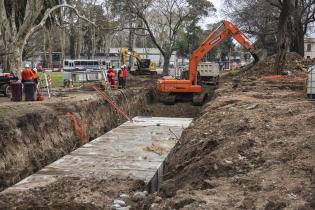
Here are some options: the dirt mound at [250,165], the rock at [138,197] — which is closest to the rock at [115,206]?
the rock at [138,197]

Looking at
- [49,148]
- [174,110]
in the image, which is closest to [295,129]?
[49,148]

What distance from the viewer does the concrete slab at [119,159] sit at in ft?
35.9

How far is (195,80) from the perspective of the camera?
82.5 ft

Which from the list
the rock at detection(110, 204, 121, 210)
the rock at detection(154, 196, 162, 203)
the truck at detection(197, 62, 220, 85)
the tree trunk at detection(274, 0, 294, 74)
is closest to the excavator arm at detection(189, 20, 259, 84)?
the tree trunk at detection(274, 0, 294, 74)

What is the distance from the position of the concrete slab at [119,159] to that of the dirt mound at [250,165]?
124 cm

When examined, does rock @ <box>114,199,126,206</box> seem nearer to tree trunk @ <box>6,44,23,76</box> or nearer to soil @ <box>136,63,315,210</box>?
soil @ <box>136,63,315,210</box>

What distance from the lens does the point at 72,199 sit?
8.95 metres

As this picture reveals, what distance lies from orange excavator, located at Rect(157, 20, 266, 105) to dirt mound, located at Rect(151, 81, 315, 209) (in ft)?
39.4

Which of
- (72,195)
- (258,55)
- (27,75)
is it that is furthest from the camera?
(258,55)

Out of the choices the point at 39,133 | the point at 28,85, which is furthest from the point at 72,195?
the point at 28,85

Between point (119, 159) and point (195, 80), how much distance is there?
1285 centimetres

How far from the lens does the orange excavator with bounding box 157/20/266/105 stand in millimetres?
23938

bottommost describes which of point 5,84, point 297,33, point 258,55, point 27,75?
point 5,84

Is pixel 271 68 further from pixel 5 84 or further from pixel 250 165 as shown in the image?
pixel 250 165
